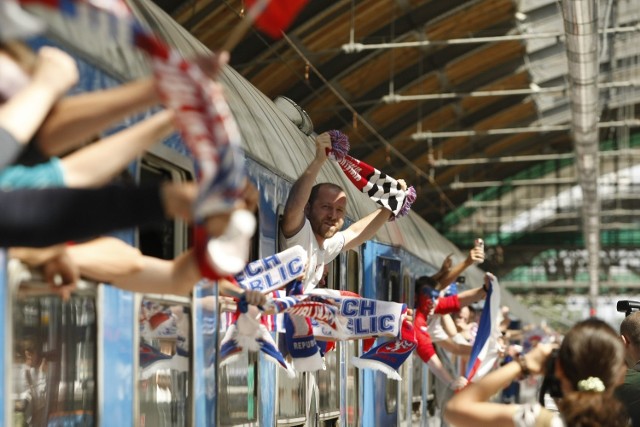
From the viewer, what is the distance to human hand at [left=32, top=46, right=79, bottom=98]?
286cm

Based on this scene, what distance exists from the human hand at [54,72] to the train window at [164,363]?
5.12 feet

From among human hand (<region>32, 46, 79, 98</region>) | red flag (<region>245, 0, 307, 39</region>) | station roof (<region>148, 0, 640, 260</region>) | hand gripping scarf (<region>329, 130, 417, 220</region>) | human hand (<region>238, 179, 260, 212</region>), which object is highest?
station roof (<region>148, 0, 640, 260</region>)

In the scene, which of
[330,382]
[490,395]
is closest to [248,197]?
[490,395]

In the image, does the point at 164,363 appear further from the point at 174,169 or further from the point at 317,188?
the point at 317,188

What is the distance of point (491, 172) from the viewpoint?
4997cm

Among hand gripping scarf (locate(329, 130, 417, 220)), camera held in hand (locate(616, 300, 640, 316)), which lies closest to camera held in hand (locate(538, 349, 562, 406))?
hand gripping scarf (locate(329, 130, 417, 220))

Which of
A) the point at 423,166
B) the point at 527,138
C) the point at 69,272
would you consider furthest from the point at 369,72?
the point at 69,272

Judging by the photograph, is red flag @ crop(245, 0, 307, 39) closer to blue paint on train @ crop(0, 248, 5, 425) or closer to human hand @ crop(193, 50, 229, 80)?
human hand @ crop(193, 50, 229, 80)

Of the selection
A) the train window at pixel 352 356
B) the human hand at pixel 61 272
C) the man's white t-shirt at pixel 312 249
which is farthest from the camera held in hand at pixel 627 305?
the human hand at pixel 61 272

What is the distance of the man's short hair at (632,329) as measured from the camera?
6.62 metres

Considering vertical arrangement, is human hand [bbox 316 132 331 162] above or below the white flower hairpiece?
above

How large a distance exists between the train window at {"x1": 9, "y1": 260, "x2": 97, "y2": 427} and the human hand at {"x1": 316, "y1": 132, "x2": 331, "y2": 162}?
8.25 ft

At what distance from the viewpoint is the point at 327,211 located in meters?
6.91

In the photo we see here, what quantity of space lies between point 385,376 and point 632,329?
5.09m
